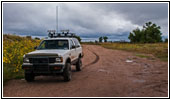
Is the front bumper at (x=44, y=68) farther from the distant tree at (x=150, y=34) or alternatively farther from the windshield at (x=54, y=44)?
the distant tree at (x=150, y=34)

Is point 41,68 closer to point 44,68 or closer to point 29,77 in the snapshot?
point 44,68

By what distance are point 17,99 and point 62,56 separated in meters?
2.40

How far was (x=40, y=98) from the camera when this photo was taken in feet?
18.9

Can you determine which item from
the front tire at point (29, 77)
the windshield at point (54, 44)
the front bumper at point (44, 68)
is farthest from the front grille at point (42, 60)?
the windshield at point (54, 44)

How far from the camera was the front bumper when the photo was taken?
7367 millimetres

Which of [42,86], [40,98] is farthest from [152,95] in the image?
[42,86]

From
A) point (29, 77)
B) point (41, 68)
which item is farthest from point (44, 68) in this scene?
point (29, 77)

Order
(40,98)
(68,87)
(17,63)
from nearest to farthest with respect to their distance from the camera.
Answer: (40,98) < (68,87) < (17,63)

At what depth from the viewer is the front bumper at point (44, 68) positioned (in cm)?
737

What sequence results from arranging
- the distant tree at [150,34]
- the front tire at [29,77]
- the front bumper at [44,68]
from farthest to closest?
the distant tree at [150,34]
the front tire at [29,77]
the front bumper at [44,68]

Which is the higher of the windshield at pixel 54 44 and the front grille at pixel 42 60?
the windshield at pixel 54 44

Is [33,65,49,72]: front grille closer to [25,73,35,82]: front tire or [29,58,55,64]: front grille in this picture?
[29,58,55,64]: front grille

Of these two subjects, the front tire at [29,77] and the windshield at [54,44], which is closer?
the front tire at [29,77]

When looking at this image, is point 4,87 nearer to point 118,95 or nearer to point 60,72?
point 60,72
